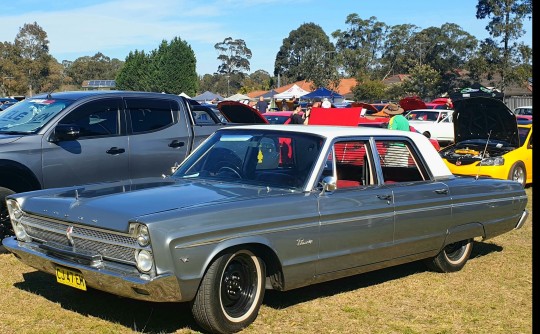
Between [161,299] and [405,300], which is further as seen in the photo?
[405,300]

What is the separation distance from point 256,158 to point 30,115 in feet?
10.8

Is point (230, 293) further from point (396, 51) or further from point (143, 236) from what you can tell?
point (396, 51)

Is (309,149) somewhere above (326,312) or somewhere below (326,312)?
above

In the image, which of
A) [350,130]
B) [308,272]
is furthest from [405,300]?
[350,130]

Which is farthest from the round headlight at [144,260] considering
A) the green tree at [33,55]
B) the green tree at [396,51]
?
the green tree at [396,51]

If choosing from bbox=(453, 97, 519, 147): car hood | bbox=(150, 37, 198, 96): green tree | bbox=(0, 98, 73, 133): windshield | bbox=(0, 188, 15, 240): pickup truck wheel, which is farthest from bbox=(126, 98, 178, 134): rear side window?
bbox=(150, 37, 198, 96): green tree

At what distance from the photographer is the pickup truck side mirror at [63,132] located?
23.4 feet

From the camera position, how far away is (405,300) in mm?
5852

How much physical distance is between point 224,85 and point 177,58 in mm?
36587

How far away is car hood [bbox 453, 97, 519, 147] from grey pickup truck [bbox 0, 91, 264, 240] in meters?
5.34

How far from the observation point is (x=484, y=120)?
1198 centimetres

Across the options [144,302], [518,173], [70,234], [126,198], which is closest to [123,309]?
[144,302]

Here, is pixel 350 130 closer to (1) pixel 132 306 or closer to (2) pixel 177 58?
(1) pixel 132 306

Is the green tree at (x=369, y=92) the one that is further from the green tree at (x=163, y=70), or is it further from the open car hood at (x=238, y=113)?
the open car hood at (x=238, y=113)
